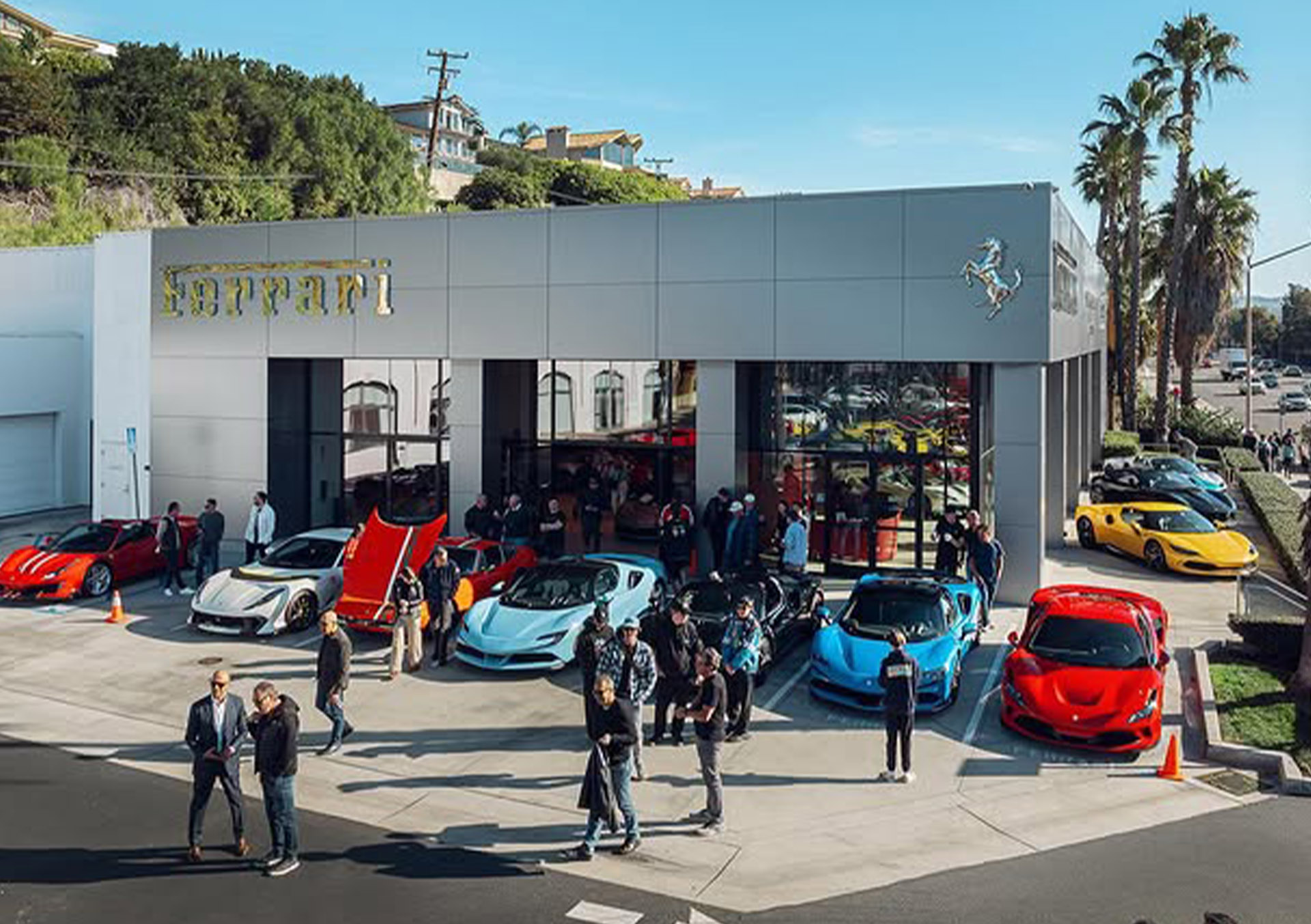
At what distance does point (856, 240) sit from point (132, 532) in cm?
1359

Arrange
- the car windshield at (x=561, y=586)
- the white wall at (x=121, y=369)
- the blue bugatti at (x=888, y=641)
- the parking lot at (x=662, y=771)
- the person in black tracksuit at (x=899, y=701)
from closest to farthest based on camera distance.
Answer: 1. the parking lot at (x=662, y=771)
2. the person in black tracksuit at (x=899, y=701)
3. the blue bugatti at (x=888, y=641)
4. the car windshield at (x=561, y=586)
5. the white wall at (x=121, y=369)

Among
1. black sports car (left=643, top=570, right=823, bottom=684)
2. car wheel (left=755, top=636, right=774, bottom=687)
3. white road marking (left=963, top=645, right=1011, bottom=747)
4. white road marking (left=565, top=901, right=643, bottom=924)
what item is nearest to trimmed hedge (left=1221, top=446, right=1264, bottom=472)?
white road marking (left=963, top=645, right=1011, bottom=747)

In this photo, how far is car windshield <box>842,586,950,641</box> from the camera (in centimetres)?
1347

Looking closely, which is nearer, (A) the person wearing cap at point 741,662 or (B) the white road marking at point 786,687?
(A) the person wearing cap at point 741,662

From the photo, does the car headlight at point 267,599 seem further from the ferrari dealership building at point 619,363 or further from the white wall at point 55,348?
the white wall at point 55,348

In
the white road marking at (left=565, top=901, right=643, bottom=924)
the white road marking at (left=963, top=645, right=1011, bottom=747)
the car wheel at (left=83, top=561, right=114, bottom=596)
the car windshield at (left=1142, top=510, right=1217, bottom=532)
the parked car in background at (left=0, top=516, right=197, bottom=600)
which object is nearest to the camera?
the white road marking at (left=565, top=901, right=643, bottom=924)

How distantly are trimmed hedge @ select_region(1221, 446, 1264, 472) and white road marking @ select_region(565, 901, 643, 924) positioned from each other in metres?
33.6

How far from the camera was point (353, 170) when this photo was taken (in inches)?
2509

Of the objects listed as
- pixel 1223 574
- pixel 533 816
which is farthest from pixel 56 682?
pixel 1223 574

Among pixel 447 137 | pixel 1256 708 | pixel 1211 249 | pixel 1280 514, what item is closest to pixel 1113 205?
pixel 1211 249

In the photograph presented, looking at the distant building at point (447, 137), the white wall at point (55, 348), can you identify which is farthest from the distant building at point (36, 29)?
the white wall at point (55, 348)

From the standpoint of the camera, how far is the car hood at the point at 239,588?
16.6 meters

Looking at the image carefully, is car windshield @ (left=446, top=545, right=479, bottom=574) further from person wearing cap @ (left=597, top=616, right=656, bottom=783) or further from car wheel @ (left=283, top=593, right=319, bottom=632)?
person wearing cap @ (left=597, top=616, right=656, bottom=783)

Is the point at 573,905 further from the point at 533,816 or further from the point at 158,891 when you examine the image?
the point at 158,891
